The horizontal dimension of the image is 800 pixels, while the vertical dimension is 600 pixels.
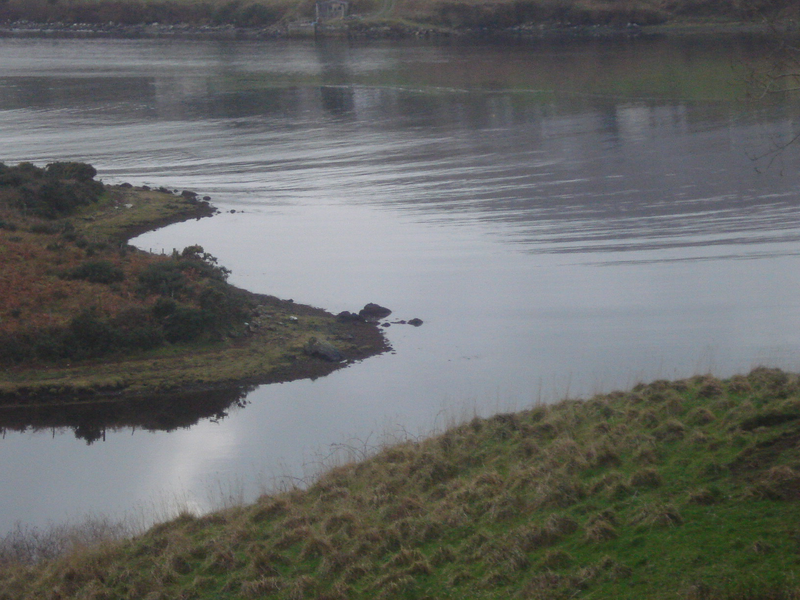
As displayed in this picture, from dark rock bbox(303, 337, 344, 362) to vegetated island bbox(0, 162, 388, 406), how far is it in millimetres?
31

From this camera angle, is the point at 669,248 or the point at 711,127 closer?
the point at 669,248

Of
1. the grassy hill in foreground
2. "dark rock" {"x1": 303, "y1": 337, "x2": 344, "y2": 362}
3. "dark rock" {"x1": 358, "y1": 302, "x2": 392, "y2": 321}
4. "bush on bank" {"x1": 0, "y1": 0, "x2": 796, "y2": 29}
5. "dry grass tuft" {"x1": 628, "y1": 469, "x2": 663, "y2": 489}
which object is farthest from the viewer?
"bush on bank" {"x1": 0, "y1": 0, "x2": 796, "y2": 29}

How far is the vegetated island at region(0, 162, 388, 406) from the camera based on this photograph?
2077 centimetres

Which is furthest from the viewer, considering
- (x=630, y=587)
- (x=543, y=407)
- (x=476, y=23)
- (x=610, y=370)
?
(x=476, y=23)

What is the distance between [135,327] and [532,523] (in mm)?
15752

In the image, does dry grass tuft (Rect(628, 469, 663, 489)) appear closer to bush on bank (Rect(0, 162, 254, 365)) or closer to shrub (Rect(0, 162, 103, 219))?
bush on bank (Rect(0, 162, 254, 365))

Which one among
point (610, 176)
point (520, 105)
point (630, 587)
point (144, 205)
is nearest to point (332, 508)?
point (630, 587)

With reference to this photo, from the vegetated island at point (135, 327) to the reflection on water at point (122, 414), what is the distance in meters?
0.38

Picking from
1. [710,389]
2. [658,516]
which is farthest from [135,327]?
[658,516]

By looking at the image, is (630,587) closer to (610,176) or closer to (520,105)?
(610,176)

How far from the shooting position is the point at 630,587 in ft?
22.2

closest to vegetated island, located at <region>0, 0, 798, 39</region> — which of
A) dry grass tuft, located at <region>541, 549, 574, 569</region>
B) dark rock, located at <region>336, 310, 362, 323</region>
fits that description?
dark rock, located at <region>336, 310, 362, 323</region>

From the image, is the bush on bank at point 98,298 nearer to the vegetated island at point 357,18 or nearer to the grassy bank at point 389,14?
the grassy bank at point 389,14

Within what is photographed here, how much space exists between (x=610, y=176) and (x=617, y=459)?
30638 millimetres
